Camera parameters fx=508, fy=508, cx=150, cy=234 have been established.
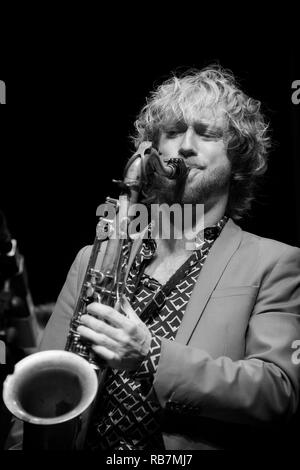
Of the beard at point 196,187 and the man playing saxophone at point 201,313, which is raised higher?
the beard at point 196,187

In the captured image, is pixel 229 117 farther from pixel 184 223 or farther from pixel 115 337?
pixel 115 337

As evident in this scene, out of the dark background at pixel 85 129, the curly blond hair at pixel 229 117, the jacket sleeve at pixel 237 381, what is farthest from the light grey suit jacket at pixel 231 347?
the dark background at pixel 85 129

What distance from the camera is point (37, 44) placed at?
11.1 feet

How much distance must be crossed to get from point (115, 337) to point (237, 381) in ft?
1.52

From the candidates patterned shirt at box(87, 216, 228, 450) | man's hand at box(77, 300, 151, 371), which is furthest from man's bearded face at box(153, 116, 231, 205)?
man's hand at box(77, 300, 151, 371)

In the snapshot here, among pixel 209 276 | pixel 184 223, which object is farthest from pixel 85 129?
pixel 209 276

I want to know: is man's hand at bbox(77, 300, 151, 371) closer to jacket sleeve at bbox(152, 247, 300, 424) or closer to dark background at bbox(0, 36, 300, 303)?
jacket sleeve at bbox(152, 247, 300, 424)

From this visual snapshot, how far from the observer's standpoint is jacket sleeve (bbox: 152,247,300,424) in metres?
1.74

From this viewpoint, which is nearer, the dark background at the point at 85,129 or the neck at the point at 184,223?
the neck at the point at 184,223

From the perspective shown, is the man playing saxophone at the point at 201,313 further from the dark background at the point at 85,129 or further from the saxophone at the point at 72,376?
the dark background at the point at 85,129

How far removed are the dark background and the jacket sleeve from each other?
1433mm

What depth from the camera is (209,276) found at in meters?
2.14

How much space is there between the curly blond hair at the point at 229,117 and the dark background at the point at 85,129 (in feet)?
1.25

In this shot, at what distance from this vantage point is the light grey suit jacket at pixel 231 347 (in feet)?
5.73
